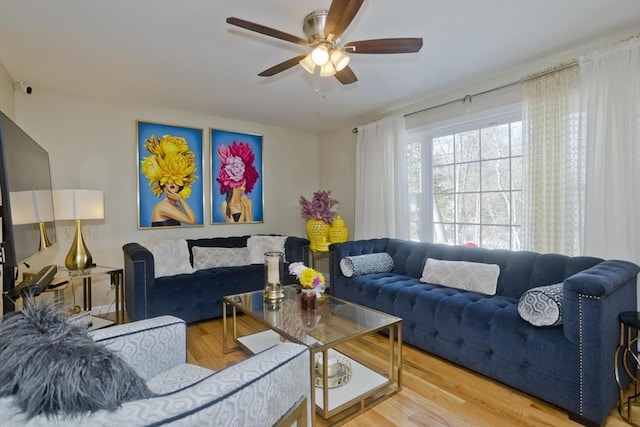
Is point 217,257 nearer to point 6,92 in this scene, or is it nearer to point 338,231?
point 338,231

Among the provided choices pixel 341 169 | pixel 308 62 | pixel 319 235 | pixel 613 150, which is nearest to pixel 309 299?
pixel 308 62

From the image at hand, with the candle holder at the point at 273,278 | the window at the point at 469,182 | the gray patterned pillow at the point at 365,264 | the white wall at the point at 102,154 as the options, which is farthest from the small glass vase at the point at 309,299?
the white wall at the point at 102,154

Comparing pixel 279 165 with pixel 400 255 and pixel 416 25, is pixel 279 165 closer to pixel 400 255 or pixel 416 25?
pixel 400 255

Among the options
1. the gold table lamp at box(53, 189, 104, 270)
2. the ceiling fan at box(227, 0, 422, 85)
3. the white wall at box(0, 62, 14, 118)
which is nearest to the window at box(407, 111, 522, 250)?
the ceiling fan at box(227, 0, 422, 85)

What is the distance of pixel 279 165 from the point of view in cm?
470

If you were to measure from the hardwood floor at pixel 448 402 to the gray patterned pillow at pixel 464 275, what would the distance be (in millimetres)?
615

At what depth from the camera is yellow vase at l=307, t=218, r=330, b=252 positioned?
4.21 m

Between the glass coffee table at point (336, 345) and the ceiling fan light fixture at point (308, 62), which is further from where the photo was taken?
the ceiling fan light fixture at point (308, 62)

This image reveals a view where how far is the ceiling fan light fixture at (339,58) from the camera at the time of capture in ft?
6.14

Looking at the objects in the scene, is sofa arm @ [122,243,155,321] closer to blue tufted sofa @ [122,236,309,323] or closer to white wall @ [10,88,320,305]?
blue tufted sofa @ [122,236,309,323]

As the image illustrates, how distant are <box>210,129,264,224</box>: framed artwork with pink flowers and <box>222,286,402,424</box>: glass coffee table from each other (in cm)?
192

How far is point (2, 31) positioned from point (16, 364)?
2481 millimetres

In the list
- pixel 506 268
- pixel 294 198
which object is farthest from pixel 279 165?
pixel 506 268

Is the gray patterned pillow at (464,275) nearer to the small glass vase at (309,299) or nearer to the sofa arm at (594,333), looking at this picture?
the sofa arm at (594,333)
